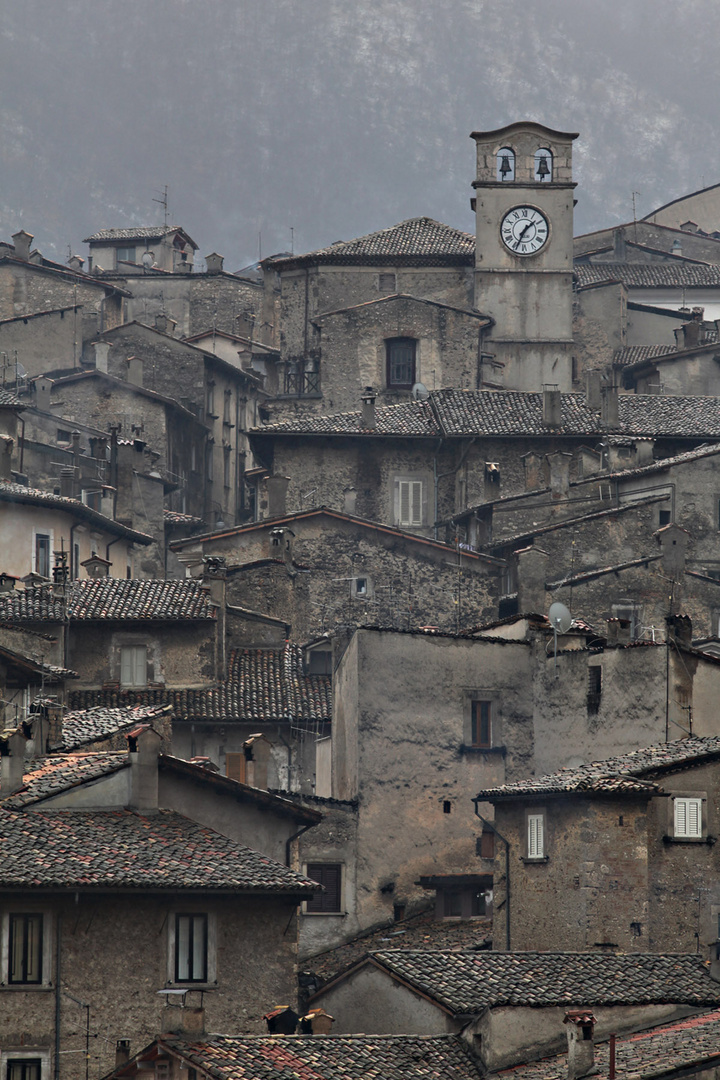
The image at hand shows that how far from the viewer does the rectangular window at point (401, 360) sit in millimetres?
68500

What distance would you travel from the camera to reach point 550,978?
2998 cm

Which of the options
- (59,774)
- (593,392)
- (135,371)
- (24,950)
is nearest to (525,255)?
(593,392)

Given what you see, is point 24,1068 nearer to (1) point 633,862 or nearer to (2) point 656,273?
(1) point 633,862

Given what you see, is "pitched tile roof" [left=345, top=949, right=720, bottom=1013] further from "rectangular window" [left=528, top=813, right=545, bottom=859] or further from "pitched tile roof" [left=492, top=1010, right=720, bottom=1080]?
"rectangular window" [left=528, top=813, right=545, bottom=859]

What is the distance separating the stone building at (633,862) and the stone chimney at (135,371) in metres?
Result: 39.8

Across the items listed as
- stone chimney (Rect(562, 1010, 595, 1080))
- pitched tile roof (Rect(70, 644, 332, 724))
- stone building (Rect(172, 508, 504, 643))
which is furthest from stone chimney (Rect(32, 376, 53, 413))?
stone chimney (Rect(562, 1010, 595, 1080))

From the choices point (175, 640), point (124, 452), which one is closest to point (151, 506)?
point (124, 452)

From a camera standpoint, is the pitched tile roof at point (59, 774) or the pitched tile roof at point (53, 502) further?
the pitched tile roof at point (53, 502)

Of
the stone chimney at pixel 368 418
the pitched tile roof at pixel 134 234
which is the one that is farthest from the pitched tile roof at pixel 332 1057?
the pitched tile roof at pixel 134 234

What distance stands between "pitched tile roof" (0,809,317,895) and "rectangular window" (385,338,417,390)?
121ft

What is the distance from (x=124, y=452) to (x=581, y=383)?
55.2ft

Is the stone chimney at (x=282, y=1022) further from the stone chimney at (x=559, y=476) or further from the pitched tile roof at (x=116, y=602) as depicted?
the stone chimney at (x=559, y=476)

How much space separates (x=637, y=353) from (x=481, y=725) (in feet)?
112

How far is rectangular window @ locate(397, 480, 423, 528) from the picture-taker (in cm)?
5962
